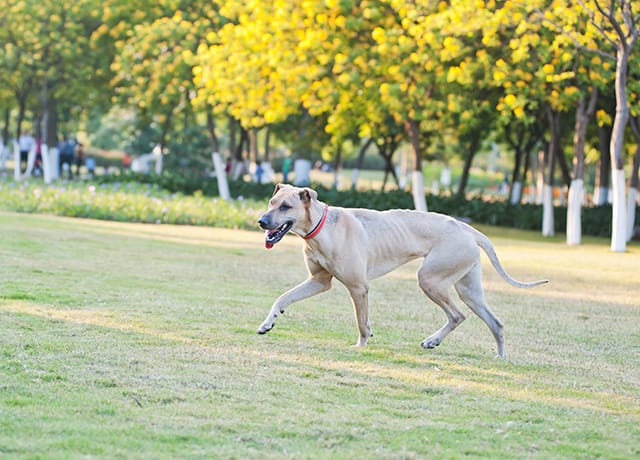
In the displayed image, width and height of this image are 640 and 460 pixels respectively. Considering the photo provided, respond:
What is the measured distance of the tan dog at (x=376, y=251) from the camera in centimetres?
886

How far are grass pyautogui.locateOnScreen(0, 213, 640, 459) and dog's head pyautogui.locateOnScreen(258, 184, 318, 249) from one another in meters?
0.98

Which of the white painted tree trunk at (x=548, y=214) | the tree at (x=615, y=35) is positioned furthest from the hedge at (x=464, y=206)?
the tree at (x=615, y=35)

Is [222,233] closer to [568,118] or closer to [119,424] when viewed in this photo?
[568,118]

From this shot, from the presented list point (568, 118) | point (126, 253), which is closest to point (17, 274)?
point (126, 253)

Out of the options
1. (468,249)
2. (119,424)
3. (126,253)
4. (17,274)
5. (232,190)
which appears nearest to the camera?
(119,424)

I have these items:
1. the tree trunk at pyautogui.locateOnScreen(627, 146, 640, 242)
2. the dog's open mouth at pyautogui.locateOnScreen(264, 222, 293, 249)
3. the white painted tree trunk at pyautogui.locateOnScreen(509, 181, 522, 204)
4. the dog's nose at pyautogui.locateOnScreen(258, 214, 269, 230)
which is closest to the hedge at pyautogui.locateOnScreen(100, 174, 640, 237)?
the tree trunk at pyautogui.locateOnScreen(627, 146, 640, 242)

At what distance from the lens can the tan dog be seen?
8.86 metres

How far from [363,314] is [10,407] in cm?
368

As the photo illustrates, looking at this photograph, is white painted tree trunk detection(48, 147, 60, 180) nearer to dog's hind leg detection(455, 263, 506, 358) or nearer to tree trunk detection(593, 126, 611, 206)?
tree trunk detection(593, 126, 611, 206)

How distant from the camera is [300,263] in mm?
17641

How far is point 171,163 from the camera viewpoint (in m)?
48.0

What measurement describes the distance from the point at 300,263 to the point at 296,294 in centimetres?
849

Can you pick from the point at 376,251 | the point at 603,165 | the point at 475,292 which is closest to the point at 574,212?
the point at 603,165

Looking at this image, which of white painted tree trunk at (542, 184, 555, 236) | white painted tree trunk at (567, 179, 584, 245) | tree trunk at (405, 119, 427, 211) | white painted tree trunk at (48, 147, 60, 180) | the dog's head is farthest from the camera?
white painted tree trunk at (48, 147, 60, 180)
